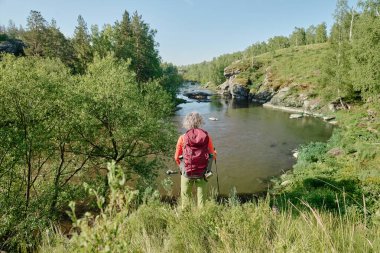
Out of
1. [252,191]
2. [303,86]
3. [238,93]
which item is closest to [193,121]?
[252,191]

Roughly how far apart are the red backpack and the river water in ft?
15.0

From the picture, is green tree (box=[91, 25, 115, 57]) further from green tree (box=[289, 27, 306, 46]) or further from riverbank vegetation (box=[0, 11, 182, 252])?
green tree (box=[289, 27, 306, 46])

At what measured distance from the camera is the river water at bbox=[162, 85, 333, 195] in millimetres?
17469

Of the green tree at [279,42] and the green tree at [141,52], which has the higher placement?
the green tree at [279,42]

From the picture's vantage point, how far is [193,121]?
20.5ft

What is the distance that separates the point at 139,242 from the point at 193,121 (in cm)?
337

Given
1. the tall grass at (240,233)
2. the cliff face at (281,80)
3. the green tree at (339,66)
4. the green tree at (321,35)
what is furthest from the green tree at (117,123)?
the green tree at (321,35)

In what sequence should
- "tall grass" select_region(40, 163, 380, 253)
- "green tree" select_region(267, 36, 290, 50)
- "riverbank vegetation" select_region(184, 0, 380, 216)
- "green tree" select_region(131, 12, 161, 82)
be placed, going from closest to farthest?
"tall grass" select_region(40, 163, 380, 253), "riverbank vegetation" select_region(184, 0, 380, 216), "green tree" select_region(131, 12, 161, 82), "green tree" select_region(267, 36, 290, 50)

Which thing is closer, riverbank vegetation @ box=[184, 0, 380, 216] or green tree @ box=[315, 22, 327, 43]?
riverbank vegetation @ box=[184, 0, 380, 216]

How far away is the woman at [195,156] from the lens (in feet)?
20.0

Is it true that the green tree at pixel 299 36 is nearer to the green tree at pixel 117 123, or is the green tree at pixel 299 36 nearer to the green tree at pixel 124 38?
the green tree at pixel 124 38

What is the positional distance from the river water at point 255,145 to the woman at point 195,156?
4388 millimetres

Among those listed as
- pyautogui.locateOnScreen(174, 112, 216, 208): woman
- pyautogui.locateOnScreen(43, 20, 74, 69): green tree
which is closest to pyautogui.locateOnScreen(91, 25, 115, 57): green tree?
pyautogui.locateOnScreen(43, 20, 74, 69): green tree

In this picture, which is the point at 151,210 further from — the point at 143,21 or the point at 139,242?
the point at 143,21
